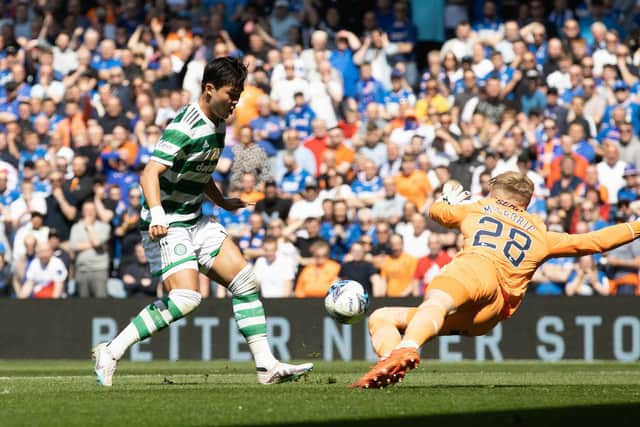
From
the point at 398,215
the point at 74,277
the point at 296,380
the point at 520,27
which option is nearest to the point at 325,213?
the point at 398,215

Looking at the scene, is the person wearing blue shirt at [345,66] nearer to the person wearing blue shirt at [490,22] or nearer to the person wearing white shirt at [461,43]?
the person wearing white shirt at [461,43]

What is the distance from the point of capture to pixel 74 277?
810 inches

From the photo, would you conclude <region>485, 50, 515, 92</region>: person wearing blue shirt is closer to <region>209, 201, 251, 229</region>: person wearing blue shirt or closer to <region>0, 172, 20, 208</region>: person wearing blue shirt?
<region>209, 201, 251, 229</region>: person wearing blue shirt

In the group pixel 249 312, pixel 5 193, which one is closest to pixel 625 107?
pixel 5 193

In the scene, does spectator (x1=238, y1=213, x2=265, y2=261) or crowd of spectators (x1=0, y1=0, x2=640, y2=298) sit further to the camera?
spectator (x1=238, y1=213, x2=265, y2=261)

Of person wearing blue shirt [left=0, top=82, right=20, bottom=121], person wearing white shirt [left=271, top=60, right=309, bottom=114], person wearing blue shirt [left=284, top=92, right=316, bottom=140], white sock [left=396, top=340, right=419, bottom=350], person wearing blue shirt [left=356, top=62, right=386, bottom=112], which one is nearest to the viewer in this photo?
white sock [left=396, top=340, right=419, bottom=350]

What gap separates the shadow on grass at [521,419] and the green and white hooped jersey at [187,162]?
11.3ft

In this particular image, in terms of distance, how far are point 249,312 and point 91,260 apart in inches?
378

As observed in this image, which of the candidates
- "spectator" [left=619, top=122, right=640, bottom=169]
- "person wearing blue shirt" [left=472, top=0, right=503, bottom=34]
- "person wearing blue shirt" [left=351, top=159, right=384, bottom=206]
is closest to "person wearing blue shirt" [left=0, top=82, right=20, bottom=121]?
"person wearing blue shirt" [left=351, top=159, right=384, bottom=206]

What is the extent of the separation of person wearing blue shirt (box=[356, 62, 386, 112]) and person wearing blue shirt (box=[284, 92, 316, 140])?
3.20 feet

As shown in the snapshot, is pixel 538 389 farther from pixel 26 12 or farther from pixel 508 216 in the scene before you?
pixel 26 12

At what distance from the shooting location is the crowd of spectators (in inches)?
781

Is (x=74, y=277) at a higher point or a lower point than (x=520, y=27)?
lower

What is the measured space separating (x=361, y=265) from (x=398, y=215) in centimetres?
113
